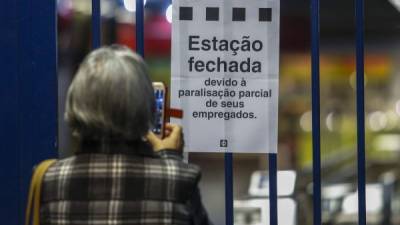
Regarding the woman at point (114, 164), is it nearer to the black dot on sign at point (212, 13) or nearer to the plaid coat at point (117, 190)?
the plaid coat at point (117, 190)

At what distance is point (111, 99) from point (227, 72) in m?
0.89

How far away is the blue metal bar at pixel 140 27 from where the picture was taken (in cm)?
267

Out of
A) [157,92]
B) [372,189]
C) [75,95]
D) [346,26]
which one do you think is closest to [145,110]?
[75,95]

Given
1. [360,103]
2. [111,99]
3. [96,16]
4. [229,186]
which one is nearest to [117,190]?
[111,99]

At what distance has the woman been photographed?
6.07 feet

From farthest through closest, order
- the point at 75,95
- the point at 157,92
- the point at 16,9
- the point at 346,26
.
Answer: the point at 346,26 → the point at 16,9 → the point at 157,92 → the point at 75,95

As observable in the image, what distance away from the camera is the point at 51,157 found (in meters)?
2.64

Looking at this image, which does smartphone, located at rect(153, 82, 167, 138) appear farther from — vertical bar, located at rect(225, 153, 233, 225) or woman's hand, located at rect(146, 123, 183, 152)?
vertical bar, located at rect(225, 153, 233, 225)

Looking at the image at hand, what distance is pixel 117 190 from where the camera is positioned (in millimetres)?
1906

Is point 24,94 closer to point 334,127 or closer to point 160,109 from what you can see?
point 160,109

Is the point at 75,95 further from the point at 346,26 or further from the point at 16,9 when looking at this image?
the point at 346,26

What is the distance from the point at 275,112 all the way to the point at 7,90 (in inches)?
35.7

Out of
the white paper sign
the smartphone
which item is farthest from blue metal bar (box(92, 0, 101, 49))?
the smartphone

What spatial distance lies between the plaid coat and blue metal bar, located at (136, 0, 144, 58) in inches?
31.5
